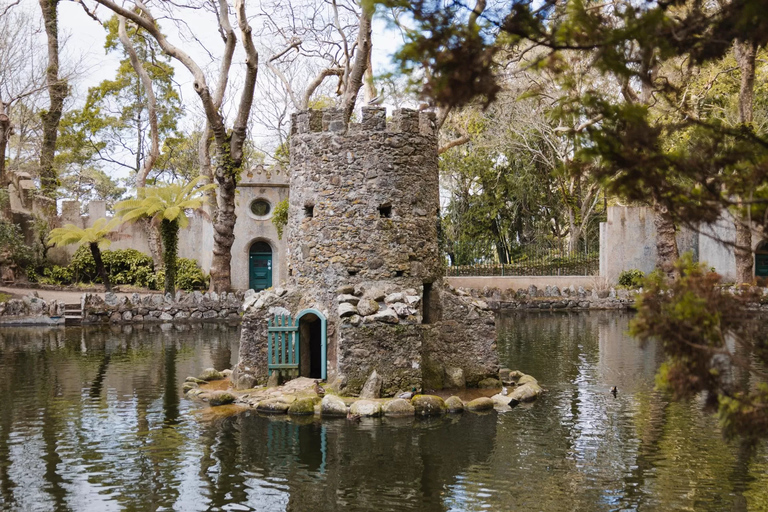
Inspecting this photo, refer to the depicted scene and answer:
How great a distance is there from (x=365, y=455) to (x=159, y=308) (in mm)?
17090

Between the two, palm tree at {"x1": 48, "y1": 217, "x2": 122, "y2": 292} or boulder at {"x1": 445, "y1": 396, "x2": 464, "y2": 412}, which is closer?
boulder at {"x1": 445, "y1": 396, "x2": 464, "y2": 412}

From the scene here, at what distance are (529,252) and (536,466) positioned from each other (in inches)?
1136

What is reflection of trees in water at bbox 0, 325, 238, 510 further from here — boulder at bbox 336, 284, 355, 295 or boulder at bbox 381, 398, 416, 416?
boulder at bbox 336, 284, 355, 295

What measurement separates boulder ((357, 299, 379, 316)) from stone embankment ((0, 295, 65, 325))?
14874mm

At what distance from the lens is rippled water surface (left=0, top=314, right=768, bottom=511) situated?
784cm

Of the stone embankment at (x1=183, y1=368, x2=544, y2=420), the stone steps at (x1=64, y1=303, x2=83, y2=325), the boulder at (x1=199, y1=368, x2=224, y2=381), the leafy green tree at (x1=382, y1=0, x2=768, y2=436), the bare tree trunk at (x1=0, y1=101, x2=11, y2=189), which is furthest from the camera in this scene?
the bare tree trunk at (x1=0, y1=101, x2=11, y2=189)

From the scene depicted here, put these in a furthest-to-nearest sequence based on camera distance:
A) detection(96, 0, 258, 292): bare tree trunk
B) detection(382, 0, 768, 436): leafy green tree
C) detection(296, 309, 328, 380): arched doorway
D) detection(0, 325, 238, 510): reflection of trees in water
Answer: detection(96, 0, 258, 292): bare tree trunk, detection(296, 309, 328, 380): arched doorway, detection(0, 325, 238, 510): reflection of trees in water, detection(382, 0, 768, 436): leafy green tree

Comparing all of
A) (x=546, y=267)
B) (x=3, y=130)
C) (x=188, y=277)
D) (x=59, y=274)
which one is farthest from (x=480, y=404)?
(x=3, y=130)

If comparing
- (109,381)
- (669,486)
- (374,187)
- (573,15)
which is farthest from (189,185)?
(573,15)

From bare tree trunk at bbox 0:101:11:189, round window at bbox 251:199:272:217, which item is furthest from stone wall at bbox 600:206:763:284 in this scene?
bare tree trunk at bbox 0:101:11:189

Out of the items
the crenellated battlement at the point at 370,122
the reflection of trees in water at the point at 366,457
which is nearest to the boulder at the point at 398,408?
the reflection of trees in water at the point at 366,457

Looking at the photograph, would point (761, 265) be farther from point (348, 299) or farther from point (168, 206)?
point (348, 299)

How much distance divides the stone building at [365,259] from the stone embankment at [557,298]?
15133 millimetres

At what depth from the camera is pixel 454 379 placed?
42.8ft
